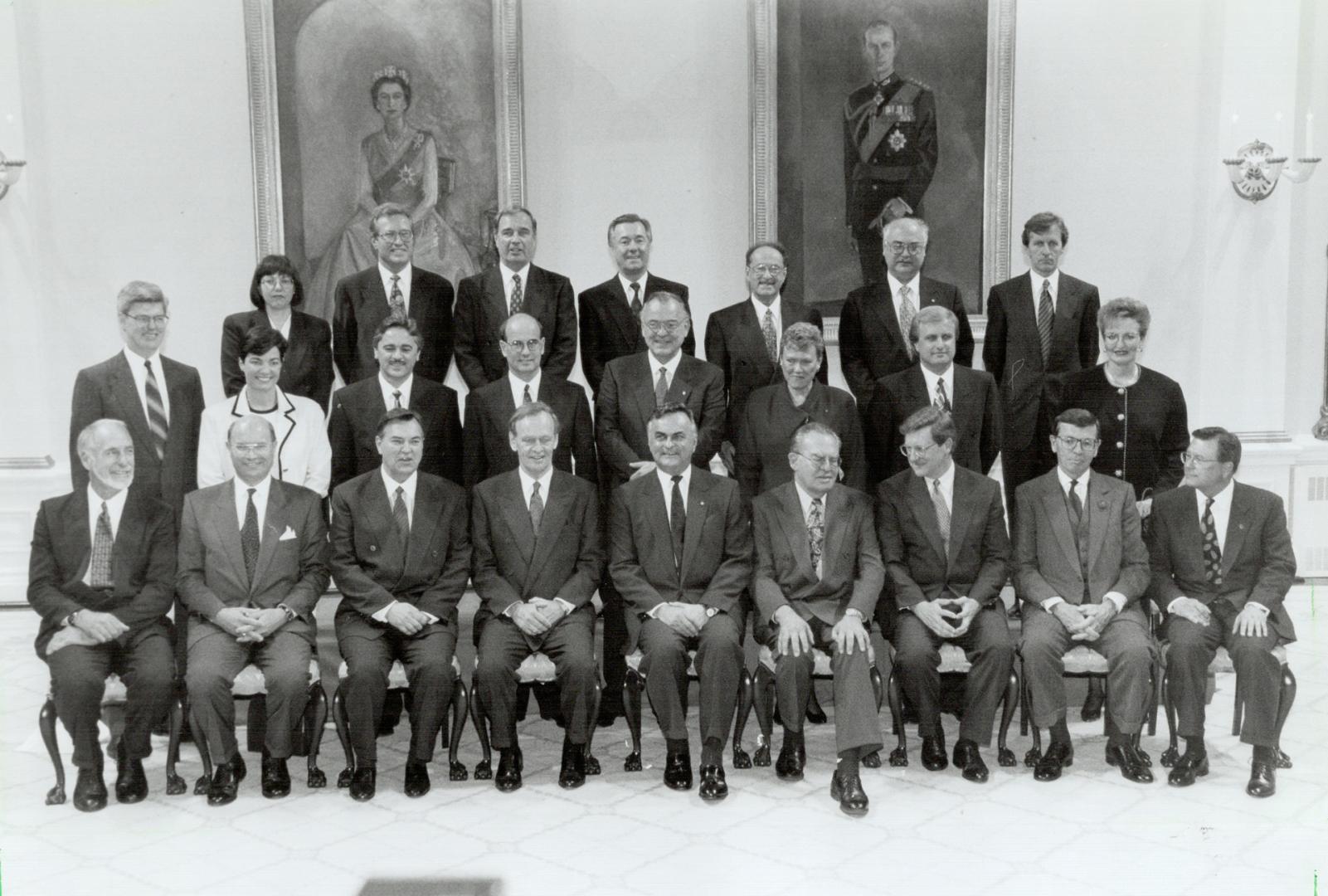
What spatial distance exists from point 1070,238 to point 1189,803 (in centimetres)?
380

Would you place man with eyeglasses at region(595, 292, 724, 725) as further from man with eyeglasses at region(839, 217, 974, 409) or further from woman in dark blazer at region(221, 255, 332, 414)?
woman in dark blazer at region(221, 255, 332, 414)

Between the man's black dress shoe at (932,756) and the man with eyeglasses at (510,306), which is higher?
the man with eyeglasses at (510,306)

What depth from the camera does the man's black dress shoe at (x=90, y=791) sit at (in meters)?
4.29

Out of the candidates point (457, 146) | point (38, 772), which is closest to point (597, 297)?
point (457, 146)

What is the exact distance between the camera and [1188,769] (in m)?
4.45

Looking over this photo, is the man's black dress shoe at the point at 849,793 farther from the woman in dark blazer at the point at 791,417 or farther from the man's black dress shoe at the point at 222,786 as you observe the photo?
the man's black dress shoe at the point at 222,786

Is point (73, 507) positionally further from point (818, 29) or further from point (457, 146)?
point (818, 29)

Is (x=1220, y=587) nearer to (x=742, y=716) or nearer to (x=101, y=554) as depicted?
(x=742, y=716)

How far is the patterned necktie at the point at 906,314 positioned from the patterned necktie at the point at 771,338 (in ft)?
1.77

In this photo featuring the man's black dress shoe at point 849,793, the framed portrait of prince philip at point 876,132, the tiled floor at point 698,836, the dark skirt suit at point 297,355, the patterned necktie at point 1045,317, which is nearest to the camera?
the tiled floor at point 698,836

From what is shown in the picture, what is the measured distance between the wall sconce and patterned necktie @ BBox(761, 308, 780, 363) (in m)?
4.13

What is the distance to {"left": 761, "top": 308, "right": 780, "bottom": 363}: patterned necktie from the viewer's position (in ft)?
17.5

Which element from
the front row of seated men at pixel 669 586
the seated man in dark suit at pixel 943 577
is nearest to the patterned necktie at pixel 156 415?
the front row of seated men at pixel 669 586

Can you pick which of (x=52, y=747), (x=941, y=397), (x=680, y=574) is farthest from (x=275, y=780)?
(x=941, y=397)
